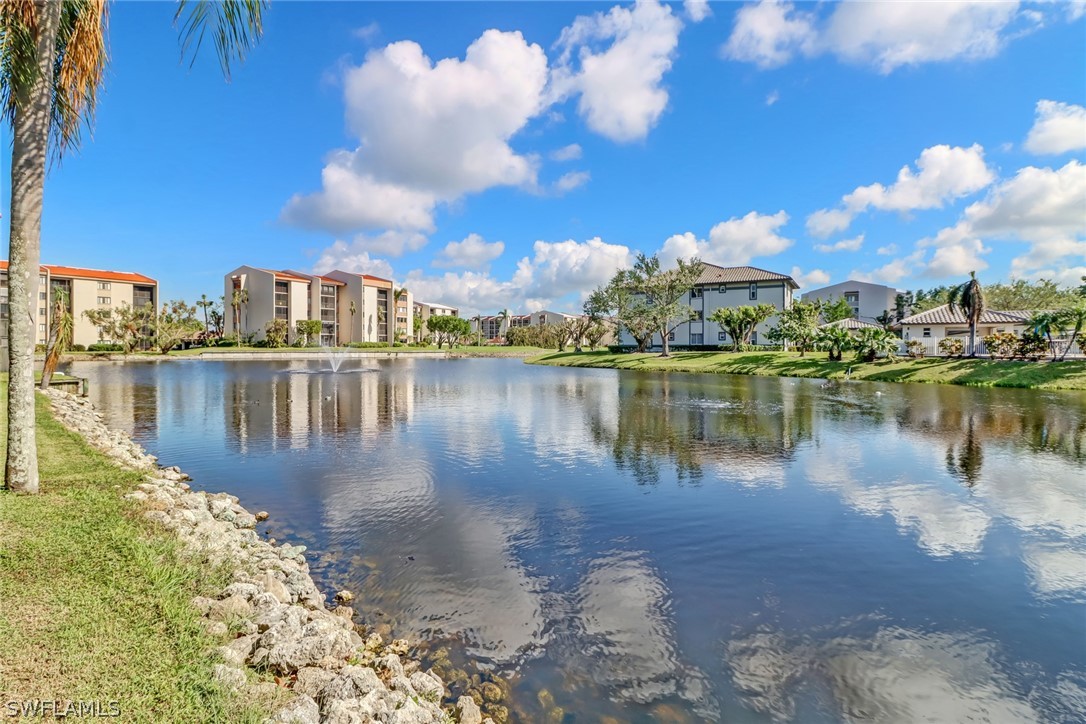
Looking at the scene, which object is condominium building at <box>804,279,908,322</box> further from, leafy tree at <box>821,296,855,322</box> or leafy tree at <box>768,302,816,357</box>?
leafy tree at <box>768,302,816,357</box>

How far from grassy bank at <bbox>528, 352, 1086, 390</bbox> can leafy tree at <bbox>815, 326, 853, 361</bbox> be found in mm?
1127

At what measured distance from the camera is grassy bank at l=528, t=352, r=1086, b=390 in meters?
36.9

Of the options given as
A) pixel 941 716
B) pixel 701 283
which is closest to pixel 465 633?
pixel 941 716

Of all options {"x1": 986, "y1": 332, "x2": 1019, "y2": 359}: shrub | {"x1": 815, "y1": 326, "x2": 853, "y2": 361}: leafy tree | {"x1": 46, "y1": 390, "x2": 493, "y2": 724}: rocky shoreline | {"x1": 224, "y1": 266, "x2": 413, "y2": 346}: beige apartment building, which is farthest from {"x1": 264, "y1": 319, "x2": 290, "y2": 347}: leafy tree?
{"x1": 986, "y1": 332, "x2": 1019, "y2": 359}: shrub

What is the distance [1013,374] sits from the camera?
1502 inches

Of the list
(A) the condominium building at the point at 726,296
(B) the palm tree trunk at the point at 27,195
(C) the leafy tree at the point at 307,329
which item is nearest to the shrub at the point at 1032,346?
(A) the condominium building at the point at 726,296

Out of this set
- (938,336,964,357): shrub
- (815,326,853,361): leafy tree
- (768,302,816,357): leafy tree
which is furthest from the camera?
(768,302,816,357): leafy tree

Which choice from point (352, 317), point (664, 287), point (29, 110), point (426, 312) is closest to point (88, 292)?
point (352, 317)

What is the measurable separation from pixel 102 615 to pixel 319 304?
114981 millimetres

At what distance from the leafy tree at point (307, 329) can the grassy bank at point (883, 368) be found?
57076 millimetres

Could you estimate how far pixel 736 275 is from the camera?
7600 cm

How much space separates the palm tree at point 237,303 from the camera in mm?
101250

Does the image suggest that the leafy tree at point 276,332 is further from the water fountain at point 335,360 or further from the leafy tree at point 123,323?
the leafy tree at point 123,323

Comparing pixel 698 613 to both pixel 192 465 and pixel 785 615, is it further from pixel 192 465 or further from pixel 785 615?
pixel 192 465
